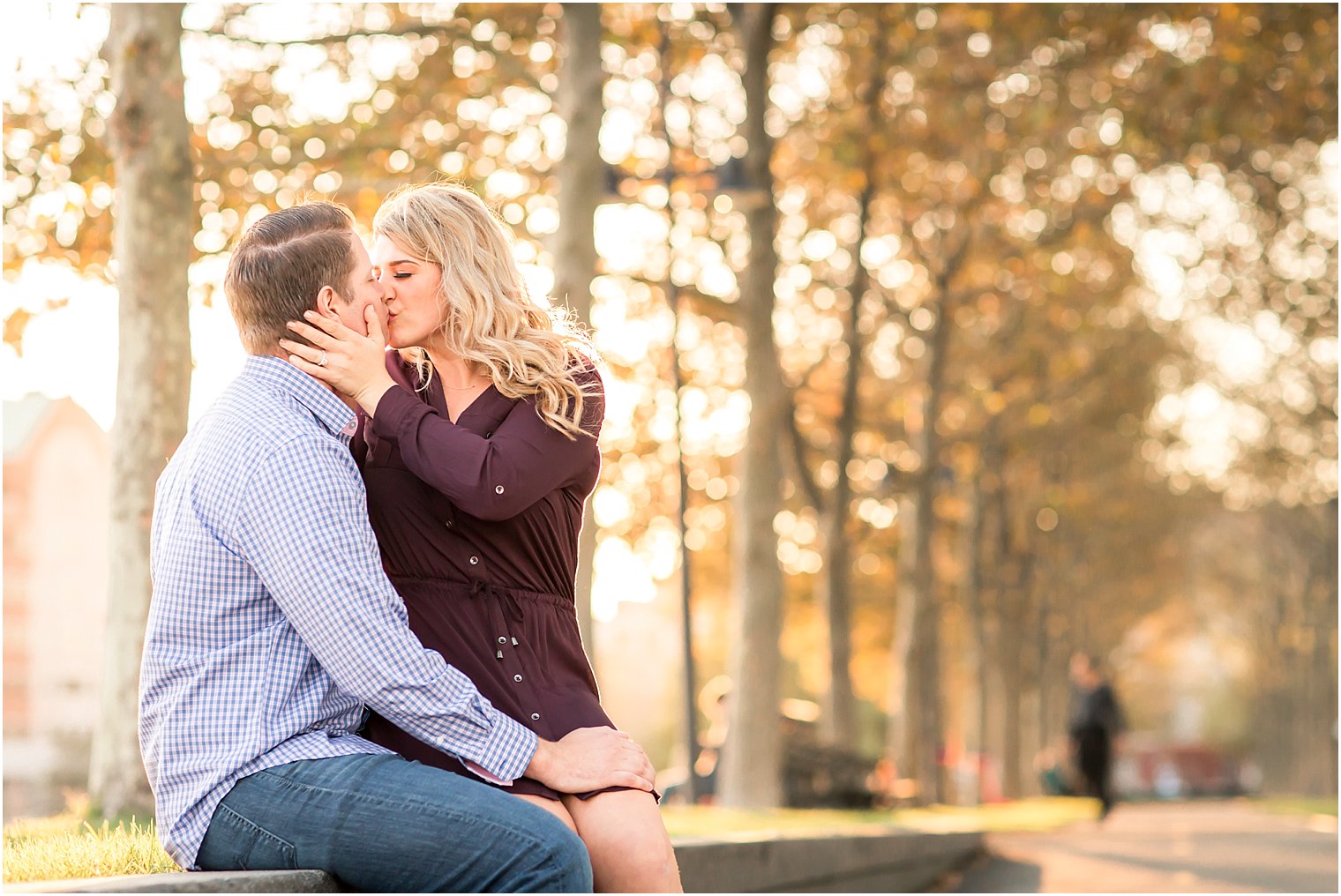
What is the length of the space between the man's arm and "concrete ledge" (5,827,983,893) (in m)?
0.39

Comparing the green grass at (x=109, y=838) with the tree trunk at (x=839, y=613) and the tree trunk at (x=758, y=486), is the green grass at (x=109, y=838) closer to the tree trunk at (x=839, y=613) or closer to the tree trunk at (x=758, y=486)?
the tree trunk at (x=758, y=486)

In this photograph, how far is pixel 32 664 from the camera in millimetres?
10031

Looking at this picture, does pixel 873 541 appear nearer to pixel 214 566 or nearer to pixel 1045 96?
pixel 1045 96

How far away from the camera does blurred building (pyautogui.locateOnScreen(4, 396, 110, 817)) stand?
378 inches

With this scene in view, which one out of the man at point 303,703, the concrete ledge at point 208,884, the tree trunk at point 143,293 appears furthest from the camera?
the tree trunk at point 143,293

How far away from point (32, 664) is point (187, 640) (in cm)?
739

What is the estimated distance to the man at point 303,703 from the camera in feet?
10.5

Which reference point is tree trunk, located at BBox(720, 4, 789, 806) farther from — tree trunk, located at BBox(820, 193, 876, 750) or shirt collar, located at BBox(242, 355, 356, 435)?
shirt collar, located at BBox(242, 355, 356, 435)

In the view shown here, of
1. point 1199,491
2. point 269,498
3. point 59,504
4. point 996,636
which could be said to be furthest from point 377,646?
point 1199,491

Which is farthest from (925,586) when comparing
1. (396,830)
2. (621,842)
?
(396,830)

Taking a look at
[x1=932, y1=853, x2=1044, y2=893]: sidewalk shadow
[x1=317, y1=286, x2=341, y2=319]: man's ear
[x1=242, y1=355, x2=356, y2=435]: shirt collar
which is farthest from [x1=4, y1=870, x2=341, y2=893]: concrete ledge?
[x1=932, y1=853, x2=1044, y2=893]: sidewalk shadow

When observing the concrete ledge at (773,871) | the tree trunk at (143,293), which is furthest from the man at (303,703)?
the tree trunk at (143,293)

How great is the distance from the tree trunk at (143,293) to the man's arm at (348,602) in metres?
4.60

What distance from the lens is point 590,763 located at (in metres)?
A: 3.56
